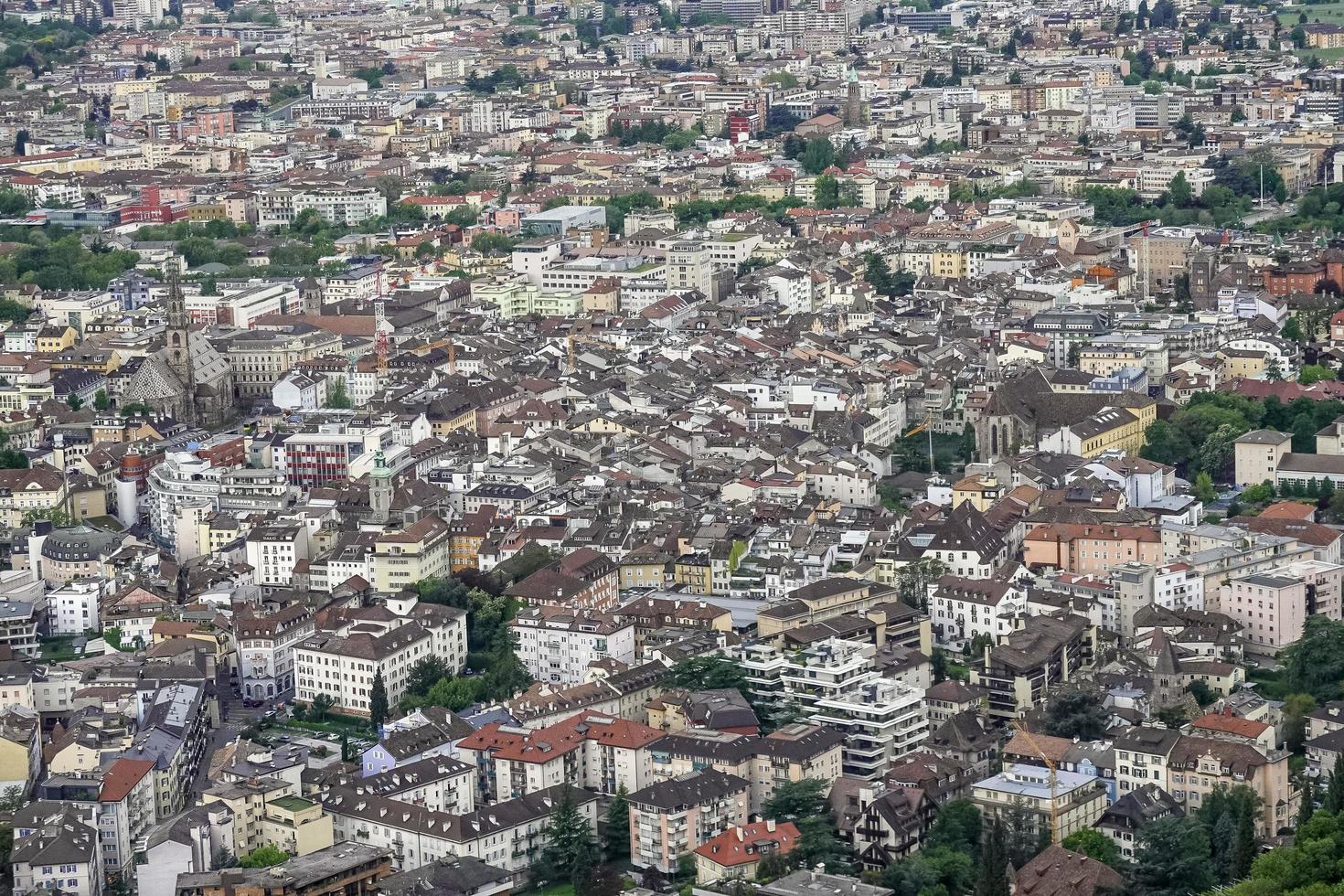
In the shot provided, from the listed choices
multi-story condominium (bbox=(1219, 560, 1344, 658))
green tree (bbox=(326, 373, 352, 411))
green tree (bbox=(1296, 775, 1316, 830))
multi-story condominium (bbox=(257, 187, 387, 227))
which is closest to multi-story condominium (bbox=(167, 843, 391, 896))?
green tree (bbox=(1296, 775, 1316, 830))

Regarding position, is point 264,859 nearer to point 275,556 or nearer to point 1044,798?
point 1044,798

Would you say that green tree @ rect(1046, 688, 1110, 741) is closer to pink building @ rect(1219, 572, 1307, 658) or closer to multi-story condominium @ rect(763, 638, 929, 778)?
multi-story condominium @ rect(763, 638, 929, 778)

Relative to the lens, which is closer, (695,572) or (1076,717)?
(1076,717)

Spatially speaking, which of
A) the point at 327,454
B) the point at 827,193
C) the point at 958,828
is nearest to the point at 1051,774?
the point at 958,828

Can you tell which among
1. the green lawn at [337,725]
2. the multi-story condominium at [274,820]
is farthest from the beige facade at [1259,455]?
the multi-story condominium at [274,820]

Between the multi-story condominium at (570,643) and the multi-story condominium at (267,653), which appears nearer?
the multi-story condominium at (570,643)

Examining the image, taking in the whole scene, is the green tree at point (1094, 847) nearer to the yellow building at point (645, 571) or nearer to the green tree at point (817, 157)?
the yellow building at point (645, 571)

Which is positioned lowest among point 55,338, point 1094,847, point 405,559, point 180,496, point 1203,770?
point 1094,847
